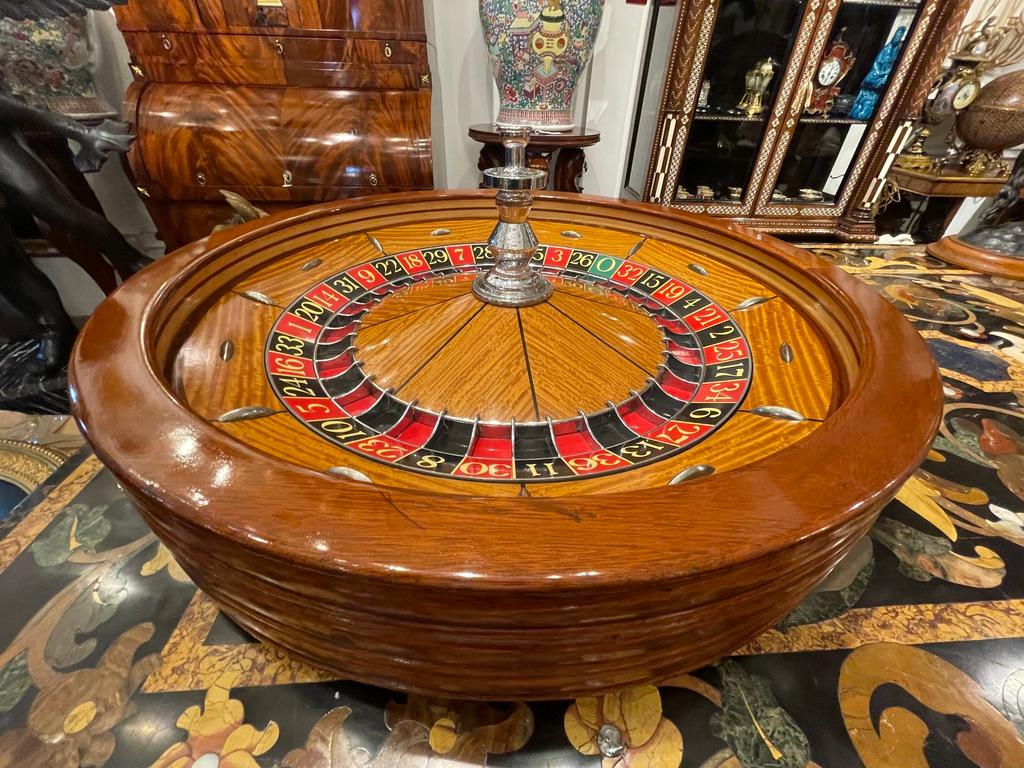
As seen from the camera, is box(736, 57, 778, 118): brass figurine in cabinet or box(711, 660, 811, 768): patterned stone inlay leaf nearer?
box(711, 660, 811, 768): patterned stone inlay leaf

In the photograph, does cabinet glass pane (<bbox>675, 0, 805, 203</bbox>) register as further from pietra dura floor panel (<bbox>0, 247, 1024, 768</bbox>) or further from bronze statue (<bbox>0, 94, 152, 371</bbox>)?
bronze statue (<bbox>0, 94, 152, 371</bbox>)

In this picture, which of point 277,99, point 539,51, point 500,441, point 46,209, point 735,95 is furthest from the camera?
point 735,95

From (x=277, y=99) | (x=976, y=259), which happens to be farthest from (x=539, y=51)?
(x=976, y=259)

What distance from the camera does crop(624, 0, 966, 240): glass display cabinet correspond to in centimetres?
299

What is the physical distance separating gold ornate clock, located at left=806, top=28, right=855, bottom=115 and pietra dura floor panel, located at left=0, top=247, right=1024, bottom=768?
317cm

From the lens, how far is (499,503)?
0.53m

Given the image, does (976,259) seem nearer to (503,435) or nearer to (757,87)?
(757,87)

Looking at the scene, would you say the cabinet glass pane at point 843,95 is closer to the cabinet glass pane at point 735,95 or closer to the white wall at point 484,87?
the cabinet glass pane at point 735,95

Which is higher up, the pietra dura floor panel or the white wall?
the white wall

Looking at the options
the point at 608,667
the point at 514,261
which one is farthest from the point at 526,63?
the point at 608,667

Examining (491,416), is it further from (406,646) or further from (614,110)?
(614,110)

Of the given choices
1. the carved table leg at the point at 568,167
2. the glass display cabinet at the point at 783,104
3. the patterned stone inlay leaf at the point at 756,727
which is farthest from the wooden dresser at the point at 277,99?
the patterned stone inlay leaf at the point at 756,727

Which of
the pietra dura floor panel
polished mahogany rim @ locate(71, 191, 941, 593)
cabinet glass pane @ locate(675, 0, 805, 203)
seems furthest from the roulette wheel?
cabinet glass pane @ locate(675, 0, 805, 203)

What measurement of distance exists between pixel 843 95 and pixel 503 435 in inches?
158
